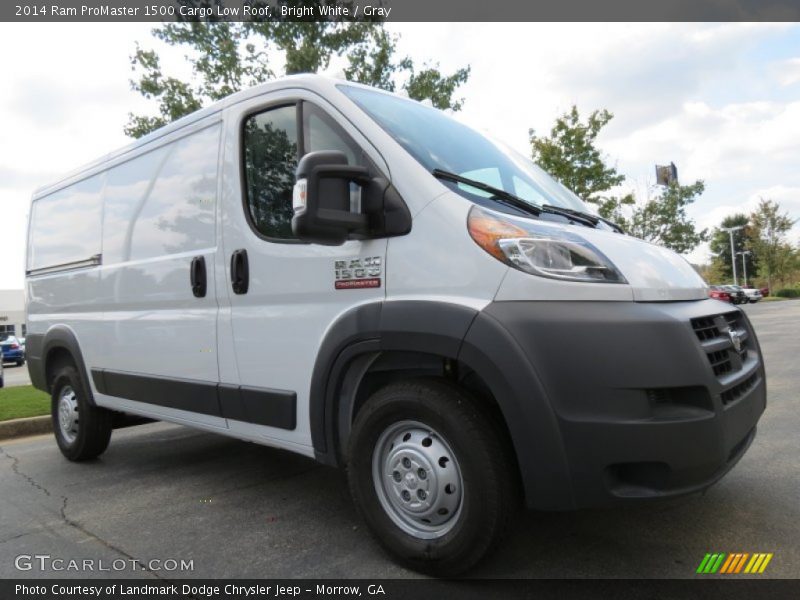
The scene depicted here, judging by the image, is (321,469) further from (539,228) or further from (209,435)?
(539,228)

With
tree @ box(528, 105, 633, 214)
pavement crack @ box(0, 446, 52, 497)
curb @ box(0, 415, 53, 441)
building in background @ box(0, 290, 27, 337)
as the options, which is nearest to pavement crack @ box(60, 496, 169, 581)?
pavement crack @ box(0, 446, 52, 497)

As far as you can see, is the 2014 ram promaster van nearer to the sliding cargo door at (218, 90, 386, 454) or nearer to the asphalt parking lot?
the sliding cargo door at (218, 90, 386, 454)

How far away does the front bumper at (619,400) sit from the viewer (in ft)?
6.53

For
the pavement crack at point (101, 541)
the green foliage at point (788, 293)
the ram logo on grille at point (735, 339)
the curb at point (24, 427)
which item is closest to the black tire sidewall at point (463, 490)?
the pavement crack at point (101, 541)

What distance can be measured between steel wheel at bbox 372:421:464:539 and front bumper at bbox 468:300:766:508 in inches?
13.0

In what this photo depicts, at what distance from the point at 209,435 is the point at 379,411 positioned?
3.54m

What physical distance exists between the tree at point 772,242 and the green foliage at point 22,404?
52752mm

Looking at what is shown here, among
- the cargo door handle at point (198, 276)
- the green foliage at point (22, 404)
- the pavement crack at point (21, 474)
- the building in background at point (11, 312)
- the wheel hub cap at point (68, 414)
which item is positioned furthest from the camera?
the building in background at point (11, 312)

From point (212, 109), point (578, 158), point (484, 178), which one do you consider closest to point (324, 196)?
point (484, 178)

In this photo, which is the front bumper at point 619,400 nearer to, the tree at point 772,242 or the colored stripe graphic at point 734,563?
the colored stripe graphic at point 734,563

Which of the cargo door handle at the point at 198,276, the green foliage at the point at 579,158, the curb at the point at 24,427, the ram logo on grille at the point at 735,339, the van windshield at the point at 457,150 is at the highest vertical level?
the green foliage at the point at 579,158

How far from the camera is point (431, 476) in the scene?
231 centimetres

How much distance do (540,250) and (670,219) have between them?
1320 inches

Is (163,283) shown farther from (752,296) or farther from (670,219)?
(752,296)
